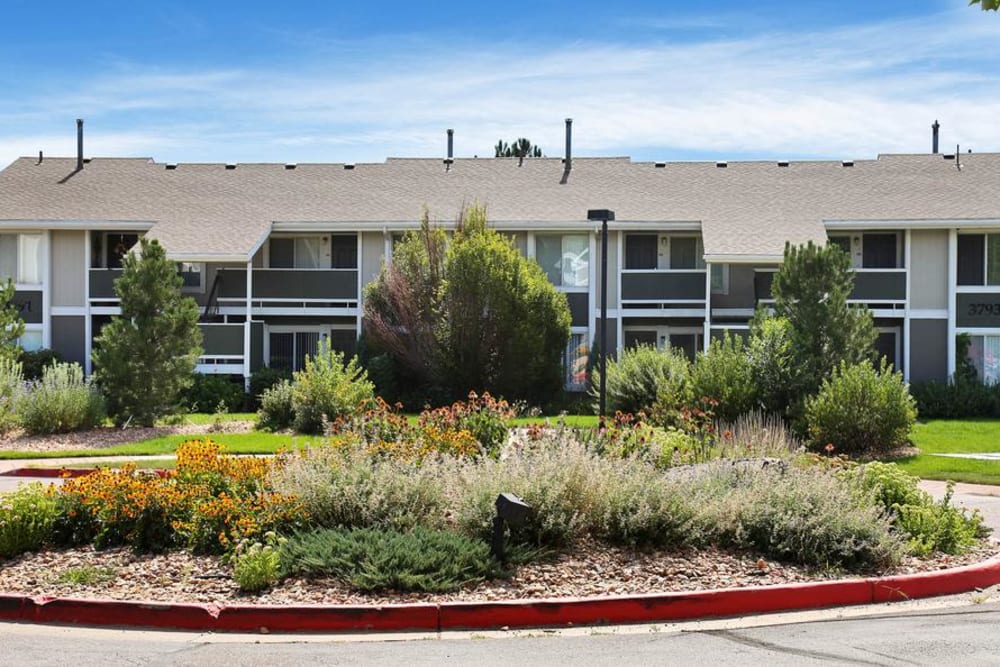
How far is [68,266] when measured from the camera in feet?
113

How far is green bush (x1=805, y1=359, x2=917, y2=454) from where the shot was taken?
21453 millimetres

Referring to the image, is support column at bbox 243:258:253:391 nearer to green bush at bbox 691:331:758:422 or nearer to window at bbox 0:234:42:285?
window at bbox 0:234:42:285

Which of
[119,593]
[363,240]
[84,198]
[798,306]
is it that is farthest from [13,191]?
[119,593]

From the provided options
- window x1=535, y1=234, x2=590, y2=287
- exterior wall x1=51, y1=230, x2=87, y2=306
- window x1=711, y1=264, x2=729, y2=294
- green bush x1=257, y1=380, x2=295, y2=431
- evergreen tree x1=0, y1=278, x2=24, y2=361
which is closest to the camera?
green bush x1=257, y1=380, x2=295, y2=431

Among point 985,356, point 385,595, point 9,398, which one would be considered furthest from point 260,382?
point 385,595

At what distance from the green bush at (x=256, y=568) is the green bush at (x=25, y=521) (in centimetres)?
209

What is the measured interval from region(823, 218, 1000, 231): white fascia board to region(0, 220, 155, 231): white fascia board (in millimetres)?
18889

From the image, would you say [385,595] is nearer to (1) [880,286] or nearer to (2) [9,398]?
(2) [9,398]

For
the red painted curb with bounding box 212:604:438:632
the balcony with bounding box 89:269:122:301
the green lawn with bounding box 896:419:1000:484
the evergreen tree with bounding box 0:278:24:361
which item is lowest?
the green lawn with bounding box 896:419:1000:484

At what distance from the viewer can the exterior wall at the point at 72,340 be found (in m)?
34.1

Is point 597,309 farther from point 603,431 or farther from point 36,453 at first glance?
point 603,431

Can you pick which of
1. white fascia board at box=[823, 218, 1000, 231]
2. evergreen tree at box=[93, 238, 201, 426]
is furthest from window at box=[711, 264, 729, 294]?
evergreen tree at box=[93, 238, 201, 426]

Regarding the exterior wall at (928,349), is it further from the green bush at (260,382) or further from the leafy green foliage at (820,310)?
the green bush at (260,382)

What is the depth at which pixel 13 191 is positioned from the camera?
3606 centimetres
